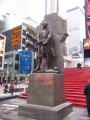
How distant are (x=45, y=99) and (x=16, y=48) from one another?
51845mm

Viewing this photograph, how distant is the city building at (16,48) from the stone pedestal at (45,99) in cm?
4469

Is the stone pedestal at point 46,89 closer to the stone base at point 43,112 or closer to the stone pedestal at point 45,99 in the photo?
the stone pedestal at point 45,99

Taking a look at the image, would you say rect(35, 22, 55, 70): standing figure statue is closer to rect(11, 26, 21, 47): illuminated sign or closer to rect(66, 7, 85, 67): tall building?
rect(11, 26, 21, 47): illuminated sign

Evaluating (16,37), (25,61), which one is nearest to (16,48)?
(16,37)

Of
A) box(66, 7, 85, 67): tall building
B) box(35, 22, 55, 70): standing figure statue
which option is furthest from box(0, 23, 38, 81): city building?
box(66, 7, 85, 67): tall building

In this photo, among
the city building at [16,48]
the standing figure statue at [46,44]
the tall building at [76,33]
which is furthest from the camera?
the tall building at [76,33]

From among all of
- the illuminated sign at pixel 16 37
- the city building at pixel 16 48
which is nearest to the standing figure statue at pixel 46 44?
the city building at pixel 16 48

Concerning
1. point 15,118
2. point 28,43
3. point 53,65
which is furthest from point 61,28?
point 28,43

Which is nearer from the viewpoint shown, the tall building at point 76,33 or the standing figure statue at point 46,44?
the standing figure statue at point 46,44

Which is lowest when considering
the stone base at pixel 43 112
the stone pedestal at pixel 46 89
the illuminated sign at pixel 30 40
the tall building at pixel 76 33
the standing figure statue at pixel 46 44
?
the stone base at pixel 43 112

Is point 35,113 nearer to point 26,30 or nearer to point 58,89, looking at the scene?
point 58,89

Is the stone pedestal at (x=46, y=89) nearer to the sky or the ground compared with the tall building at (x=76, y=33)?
nearer to the ground

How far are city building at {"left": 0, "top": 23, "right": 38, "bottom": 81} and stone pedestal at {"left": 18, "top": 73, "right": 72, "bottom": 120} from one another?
44691 mm

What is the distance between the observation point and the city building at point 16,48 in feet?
166
